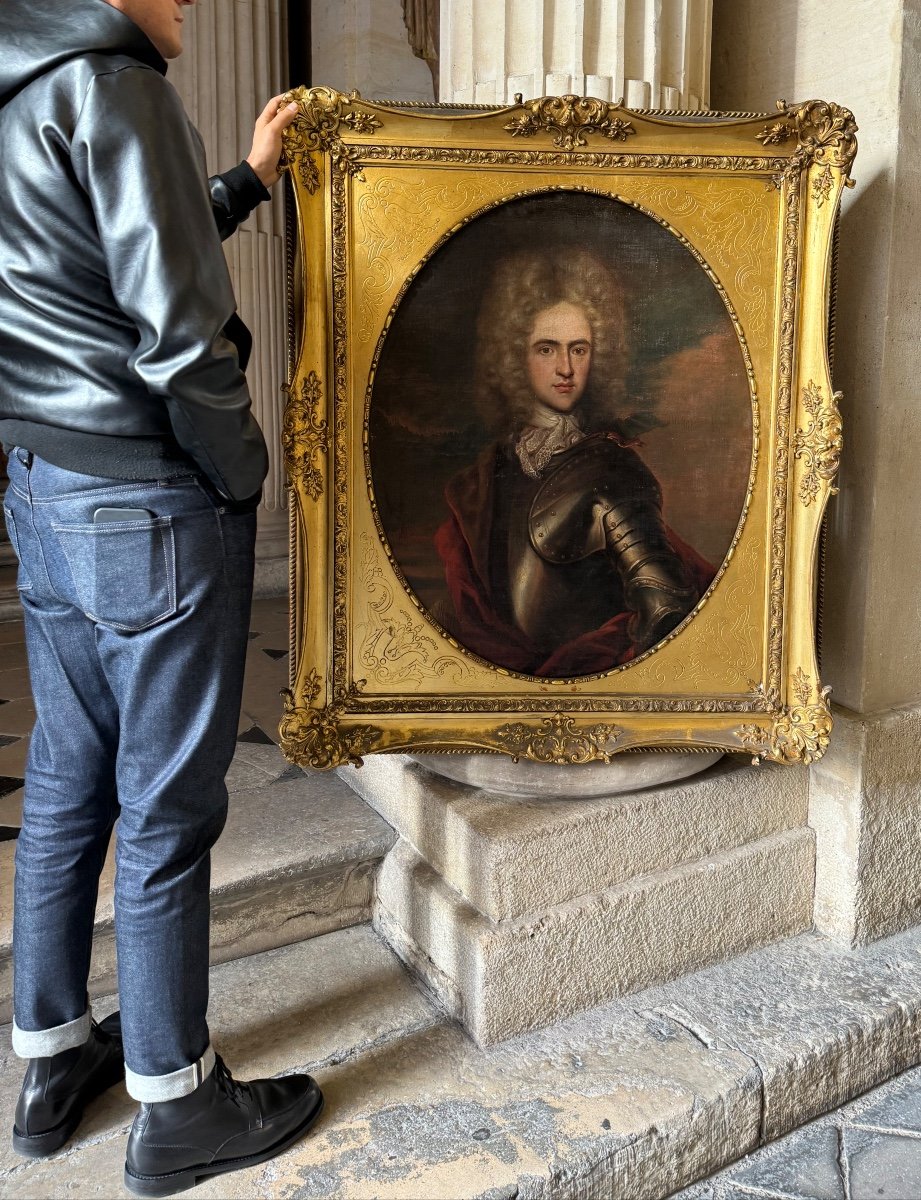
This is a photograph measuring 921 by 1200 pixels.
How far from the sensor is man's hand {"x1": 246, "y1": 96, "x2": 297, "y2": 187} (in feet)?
6.95

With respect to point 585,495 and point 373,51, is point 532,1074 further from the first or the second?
point 373,51

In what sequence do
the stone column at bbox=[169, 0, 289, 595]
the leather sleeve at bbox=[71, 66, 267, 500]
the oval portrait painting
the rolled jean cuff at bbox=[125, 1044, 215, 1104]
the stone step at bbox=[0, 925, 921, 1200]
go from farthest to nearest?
1. the stone column at bbox=[169, 0, 289, 595]
2. the oval portrait painting
3. the stone step at bbox=[0, 925, 921, 1200]
4. the rolled jean cuff at bbox=[125, 1044, 215, 1104]
5. the leather sleeve at bbox=[71, 66, 267, 500]

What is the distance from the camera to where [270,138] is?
213cm

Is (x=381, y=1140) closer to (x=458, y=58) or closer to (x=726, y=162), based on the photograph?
(x=726, y=162)

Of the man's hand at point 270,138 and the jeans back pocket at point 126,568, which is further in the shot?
the man's hand at point 270,138

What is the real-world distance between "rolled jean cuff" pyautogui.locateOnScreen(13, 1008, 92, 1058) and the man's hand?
1660mm

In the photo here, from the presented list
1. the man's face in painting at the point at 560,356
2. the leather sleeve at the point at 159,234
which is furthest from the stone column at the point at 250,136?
the leather sleeve at the point at 159,234

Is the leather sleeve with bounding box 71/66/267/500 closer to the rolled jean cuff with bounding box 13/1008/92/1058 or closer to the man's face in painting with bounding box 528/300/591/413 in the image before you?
the man's face in painting with bounding box 528/300/591/413

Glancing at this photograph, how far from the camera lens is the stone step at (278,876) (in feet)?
8.26

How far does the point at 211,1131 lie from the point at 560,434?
4.93ft

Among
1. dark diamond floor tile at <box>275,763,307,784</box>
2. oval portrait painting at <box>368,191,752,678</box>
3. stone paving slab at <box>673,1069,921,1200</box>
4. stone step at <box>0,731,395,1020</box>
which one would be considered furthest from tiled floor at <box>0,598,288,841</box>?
stone paving slab at <box>673,1069,921,1200</box>

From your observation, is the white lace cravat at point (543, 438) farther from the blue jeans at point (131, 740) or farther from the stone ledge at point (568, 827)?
the stone ledge at point (568, 827)

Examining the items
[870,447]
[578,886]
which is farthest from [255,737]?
[870,447]

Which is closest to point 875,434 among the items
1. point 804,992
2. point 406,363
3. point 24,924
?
point 406,363
